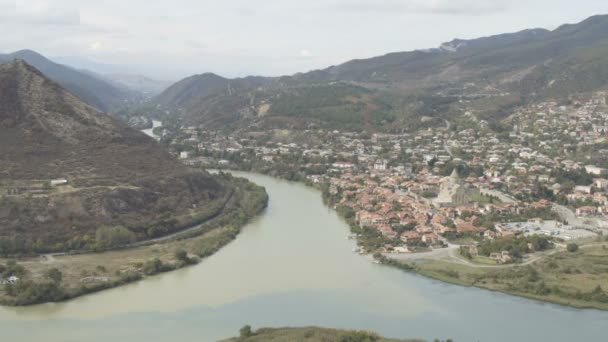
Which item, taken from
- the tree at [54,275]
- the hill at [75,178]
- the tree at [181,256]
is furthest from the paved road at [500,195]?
the tree at [54,275]

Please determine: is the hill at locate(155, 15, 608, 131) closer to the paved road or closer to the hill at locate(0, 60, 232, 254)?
the paved road

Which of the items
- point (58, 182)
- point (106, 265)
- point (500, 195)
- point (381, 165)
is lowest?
point (106, 265)

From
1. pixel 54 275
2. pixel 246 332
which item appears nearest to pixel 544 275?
pixel 246 332

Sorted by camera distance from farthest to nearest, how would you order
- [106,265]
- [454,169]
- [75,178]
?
[454,169], [75,178], [106,265]

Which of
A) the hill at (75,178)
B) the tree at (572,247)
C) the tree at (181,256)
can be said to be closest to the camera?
the tree at (181,256)

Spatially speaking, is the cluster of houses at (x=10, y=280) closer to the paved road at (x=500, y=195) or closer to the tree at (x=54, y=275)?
the tree at (x=54, y=275)

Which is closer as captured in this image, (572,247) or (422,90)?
(572,247)

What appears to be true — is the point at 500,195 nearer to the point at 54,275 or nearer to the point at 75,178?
the point at 75,178
